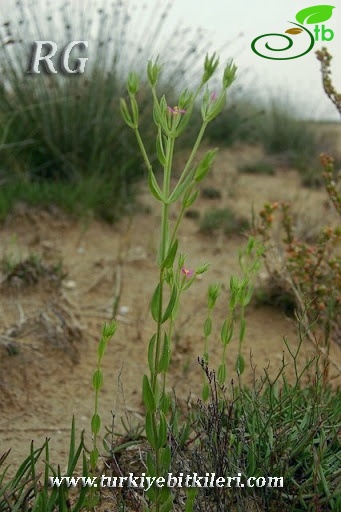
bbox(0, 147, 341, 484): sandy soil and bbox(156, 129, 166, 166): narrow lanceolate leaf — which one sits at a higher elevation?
bbox(156, 129, 166, 166): narrow lanceolate leaf

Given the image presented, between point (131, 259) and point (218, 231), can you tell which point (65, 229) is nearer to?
point (131, 259)

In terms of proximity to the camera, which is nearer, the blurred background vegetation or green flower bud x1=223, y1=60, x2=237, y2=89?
green flower bud x1=223, y1=60, x2=237, y2=89

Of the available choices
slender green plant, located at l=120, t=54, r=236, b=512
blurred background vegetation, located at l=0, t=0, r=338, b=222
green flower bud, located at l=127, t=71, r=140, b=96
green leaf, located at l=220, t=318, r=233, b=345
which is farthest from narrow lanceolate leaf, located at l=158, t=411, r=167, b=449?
blurred background vegetation, located at l=0, t=0, r=338, b=222

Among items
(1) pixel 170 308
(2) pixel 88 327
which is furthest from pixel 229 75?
(2) pixel 88 327

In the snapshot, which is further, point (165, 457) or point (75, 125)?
point (75, 125)

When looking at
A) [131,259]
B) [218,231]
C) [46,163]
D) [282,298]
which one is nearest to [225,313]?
[282,298]

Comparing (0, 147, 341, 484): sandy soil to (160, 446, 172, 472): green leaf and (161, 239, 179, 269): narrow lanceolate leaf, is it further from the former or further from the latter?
(161, 239, 179, 269): narrow lanceolate leaf

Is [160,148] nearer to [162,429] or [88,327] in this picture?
[162,429]

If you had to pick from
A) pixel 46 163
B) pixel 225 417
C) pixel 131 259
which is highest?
pixel 46 163
